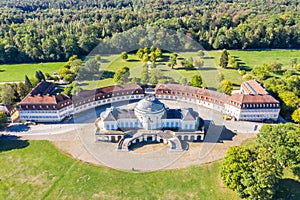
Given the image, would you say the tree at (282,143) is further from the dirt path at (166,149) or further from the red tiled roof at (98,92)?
the red tiled roof at (98,92)

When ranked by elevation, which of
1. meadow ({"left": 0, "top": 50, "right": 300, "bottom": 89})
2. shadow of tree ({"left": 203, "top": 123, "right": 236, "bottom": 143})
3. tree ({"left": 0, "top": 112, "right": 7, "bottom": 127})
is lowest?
shadow of tree ({"left": 203, "top": 123, "right": 236, "bottom": 143})

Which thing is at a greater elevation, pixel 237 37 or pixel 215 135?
pixel 237 37

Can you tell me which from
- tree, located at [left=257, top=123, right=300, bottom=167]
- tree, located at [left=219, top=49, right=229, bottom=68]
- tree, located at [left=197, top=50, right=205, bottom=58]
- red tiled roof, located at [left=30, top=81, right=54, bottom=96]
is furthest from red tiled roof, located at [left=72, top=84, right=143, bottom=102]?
tree, located at [left=197, top=50, right=205, bottom=58]

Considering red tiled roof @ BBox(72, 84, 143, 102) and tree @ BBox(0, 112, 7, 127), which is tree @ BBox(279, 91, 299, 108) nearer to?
red tiled roof @ BBox(72, 84, 143, 102)

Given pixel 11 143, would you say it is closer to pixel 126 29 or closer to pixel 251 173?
pixel 251 173

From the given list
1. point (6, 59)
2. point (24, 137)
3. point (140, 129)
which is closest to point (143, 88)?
point (140, 129)

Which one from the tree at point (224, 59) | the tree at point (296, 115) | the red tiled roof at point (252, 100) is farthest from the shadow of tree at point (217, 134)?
the tree at point (224, 59)

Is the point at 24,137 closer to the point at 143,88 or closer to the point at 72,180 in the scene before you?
the point at 72,180
